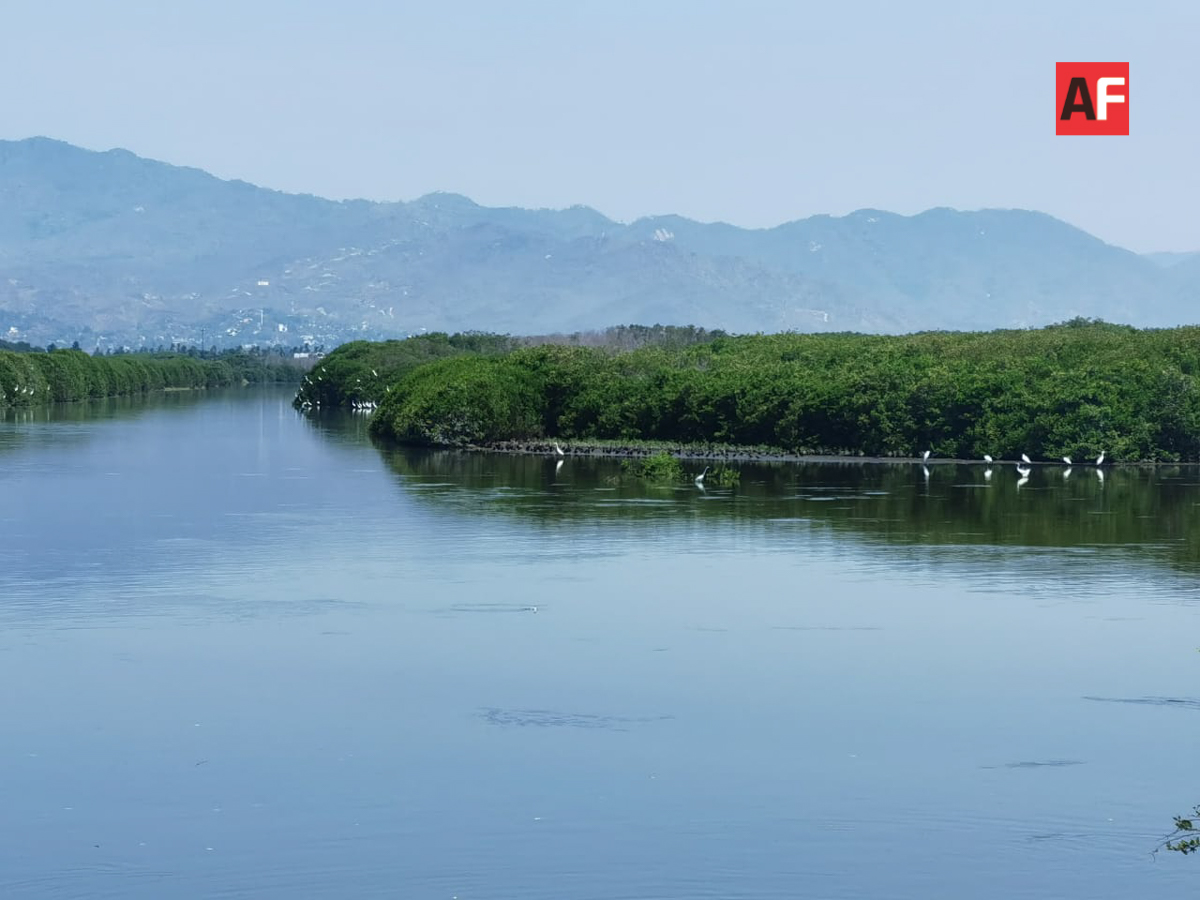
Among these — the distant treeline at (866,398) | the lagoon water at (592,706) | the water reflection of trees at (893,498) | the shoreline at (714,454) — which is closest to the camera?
the lagoon water at (592,706)

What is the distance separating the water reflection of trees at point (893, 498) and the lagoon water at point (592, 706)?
0.84m

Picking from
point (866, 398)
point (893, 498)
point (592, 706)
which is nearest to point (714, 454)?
point (866, 398)

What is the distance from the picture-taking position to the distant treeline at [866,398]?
315ft

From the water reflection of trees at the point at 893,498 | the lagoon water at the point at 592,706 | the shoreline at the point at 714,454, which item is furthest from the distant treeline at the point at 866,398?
the lagoon water at the point at 592,706

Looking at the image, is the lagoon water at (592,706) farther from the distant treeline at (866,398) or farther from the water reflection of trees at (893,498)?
the distant treeline at (866,398)

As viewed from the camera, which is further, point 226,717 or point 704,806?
point 226,717

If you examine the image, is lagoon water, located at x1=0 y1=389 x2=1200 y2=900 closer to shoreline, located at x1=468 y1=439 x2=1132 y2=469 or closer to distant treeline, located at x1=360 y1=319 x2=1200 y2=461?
shoreline, located at x1=468 y1=439 x2=1132 y2=469

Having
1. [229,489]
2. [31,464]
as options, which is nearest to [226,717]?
[229,489]

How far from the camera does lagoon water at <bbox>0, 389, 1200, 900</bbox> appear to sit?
75.4 ft

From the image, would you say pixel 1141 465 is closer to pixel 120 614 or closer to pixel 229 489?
pixel 229 489

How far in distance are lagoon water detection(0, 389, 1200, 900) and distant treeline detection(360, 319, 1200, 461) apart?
111 feet

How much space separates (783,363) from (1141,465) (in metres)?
25.0

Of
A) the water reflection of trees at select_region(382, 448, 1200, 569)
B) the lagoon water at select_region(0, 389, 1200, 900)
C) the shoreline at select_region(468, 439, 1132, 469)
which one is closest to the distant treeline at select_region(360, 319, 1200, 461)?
the shoreline at select_region(468, 439, 1132, 469)

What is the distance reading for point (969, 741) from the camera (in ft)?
96.0
